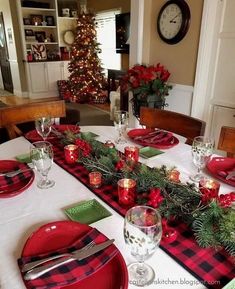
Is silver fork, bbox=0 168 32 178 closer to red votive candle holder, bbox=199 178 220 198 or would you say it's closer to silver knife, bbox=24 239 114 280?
silver knife, bbox=24 239 114 280

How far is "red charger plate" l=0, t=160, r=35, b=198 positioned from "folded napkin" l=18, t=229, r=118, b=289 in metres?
0.33

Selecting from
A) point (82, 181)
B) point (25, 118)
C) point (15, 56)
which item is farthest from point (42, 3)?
point (82, 181)

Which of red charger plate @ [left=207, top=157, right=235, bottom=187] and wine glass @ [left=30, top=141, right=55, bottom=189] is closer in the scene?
wine glass @ [left=30, top=141, right=55, bottom=189]

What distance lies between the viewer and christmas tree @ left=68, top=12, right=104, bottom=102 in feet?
19.0

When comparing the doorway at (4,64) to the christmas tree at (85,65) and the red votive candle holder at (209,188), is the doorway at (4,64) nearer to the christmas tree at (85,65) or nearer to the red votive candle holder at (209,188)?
the christmas tree at (85,65)

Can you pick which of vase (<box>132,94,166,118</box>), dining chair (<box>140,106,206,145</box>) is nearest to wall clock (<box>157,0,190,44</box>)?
vase (<box>132,94,166,118</box>)

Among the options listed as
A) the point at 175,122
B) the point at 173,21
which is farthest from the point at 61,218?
the point at 173,21

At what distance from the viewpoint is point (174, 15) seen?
8.41 feet

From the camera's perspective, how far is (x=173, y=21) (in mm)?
2582

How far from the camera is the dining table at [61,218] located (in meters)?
0.59

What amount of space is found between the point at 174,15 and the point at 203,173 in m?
2.04

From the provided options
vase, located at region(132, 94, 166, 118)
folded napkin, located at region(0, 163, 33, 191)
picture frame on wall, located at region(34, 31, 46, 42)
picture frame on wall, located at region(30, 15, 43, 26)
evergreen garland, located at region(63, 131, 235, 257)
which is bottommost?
vase, located at region(132, 94, 166, 118)

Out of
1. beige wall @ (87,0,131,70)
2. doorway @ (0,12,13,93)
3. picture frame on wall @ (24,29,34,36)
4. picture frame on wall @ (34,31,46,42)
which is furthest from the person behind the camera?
doorway @ (0,12,13,93)

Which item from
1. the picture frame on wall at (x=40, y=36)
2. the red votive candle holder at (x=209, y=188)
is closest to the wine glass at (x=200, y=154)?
the red votive candle holder at (x=209, y=188)
